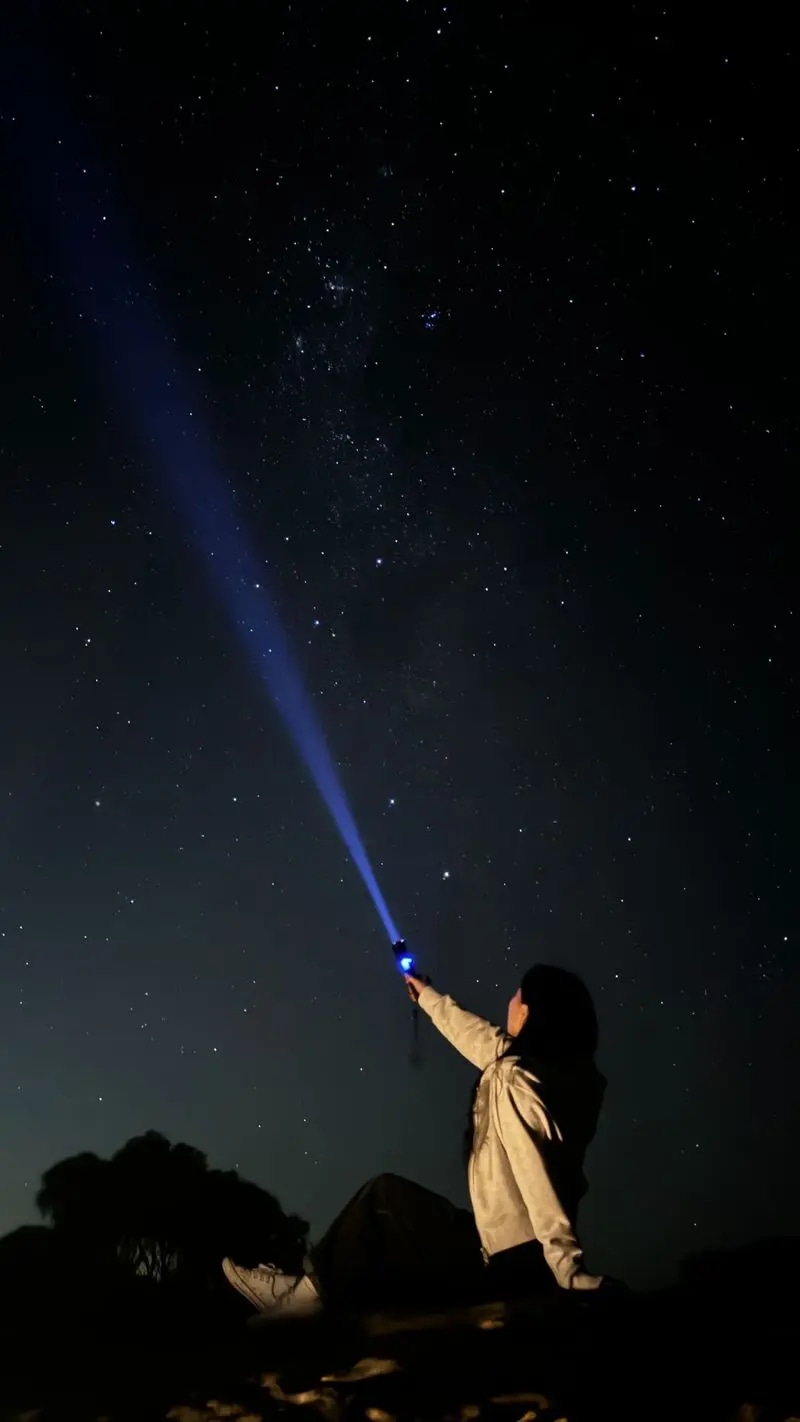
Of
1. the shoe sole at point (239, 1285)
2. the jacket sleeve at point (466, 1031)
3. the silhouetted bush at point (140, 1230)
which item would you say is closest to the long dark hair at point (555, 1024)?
the jacket sleeve at point (466, 1031)

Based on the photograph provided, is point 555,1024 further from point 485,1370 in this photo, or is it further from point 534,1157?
point 485,1370

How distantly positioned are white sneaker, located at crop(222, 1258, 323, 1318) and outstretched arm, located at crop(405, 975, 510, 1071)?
121 cm

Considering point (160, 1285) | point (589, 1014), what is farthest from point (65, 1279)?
point (589, 1014)

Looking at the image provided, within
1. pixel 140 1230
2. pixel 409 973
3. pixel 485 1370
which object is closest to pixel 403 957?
pixel 409 973

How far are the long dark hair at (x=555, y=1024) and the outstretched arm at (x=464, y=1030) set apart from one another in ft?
0.48

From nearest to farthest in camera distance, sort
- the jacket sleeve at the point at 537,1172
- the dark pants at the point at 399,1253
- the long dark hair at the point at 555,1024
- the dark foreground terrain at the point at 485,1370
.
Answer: the dark foreground terrain at the point at 485,1370 < the jacket sleeve at the point at 537,1172 < the dark pants at the point at 399,1253 < the long dark hair at the point at 555,1024

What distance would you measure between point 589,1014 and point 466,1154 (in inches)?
32.1

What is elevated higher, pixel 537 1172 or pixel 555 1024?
pixel 555 1024

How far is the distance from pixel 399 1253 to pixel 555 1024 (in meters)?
1.20

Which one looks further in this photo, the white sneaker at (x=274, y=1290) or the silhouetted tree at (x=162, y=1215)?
the silhouetted tree at (x=162, y=1215)

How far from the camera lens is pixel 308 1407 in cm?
303

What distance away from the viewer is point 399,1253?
4.34 m

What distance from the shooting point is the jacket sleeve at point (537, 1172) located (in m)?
3.55

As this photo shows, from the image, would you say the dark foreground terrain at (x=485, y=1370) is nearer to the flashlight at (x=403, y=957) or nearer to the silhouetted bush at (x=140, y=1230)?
the flashlight at (x=403, y=957)
